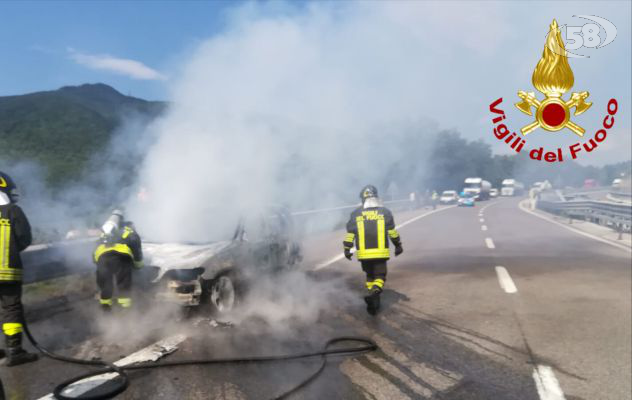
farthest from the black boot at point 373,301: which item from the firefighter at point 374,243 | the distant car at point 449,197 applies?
the distant car at point 449,197

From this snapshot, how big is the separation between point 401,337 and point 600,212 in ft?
55.8

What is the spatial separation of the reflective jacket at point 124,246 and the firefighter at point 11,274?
897mm

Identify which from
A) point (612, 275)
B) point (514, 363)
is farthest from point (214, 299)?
point (612, 275)

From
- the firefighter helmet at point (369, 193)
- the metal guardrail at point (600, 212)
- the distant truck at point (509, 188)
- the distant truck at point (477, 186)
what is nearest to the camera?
the firefighter helmet at point (369, 193)

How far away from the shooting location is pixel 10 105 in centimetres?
2372

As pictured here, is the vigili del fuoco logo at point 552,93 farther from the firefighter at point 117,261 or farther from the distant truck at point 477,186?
the distant truck at point 477,186

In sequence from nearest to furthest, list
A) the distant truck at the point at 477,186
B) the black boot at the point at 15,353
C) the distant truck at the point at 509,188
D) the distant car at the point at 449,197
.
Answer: the black boot at the point at 15,353 → the distant car at the point at 449,197 → the distant truck at the point at 477,186 → the distant truck at the point at 509,188

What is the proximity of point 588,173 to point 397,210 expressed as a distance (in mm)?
90318

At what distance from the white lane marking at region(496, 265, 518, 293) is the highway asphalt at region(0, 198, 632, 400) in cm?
3

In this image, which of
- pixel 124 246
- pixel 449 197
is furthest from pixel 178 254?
Answer: pixel 449 197

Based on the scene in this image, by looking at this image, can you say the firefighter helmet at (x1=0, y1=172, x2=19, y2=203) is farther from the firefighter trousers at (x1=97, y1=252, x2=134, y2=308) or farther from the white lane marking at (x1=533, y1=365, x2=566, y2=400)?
the white lane marking at (x1=533, y1=365, x2=566, y2=400)

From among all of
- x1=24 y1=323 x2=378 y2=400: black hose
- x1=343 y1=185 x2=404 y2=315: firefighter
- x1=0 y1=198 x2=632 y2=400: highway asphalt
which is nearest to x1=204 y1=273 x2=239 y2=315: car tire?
x1=0 y1=198 x2=632 y2=400: highway asphalt

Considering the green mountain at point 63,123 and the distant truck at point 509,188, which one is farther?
the distant truck at point 509,188

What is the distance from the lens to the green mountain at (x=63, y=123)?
14719mm
